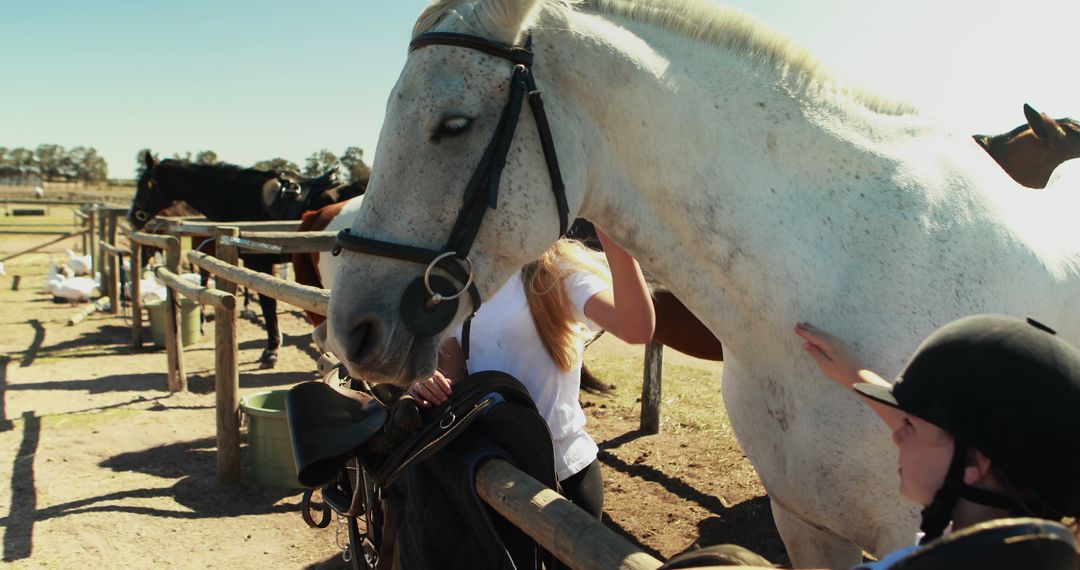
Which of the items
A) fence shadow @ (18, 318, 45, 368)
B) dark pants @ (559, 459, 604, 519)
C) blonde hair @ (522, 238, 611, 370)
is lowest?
fence shadow @ (18, 318, 45, 368)

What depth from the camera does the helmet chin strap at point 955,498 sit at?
35.5 inches

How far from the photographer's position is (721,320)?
160 centimetres

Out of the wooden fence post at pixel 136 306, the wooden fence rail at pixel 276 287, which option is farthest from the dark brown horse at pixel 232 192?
the wooden fence rail at pixel 276 287

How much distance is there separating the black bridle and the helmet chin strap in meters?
0.95

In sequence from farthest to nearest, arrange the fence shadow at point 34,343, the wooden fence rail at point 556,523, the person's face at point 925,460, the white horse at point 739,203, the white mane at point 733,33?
the fence shadow at point 34,343
the white mane at point 733,33
the white horse at point 739,203
the wooden fence rail at point 556,523
the person's face at point 925,460

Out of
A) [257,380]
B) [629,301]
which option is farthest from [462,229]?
[257,380]

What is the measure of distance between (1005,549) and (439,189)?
114cm

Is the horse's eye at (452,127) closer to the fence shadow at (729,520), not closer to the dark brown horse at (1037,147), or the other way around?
Result: the fence shadow at (729,520)

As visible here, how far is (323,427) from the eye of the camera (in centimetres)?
179

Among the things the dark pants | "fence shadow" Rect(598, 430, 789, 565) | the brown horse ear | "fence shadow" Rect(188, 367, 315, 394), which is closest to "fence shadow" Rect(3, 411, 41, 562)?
"fence shadow" Rect(188, 367, 315, 394)

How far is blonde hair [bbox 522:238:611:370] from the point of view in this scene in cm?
217

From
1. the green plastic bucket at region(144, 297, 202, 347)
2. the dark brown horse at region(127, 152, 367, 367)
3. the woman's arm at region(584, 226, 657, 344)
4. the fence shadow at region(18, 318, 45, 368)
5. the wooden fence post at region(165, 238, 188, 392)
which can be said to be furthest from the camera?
the dark brown horse at region(127, 152, 367, 367)

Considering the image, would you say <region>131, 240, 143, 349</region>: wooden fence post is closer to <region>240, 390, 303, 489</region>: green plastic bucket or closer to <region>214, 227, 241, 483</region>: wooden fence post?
<region>214, 227, 241, 483</region>: wooden fence post

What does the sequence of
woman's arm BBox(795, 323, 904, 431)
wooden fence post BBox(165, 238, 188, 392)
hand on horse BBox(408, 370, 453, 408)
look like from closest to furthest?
1. woman's arm BBox(795, 323, 904, 431)
2. hand on horse BBox(408, 370, 453, 408)
3. wooden fence post BBox(165, 238, 188, 392)
